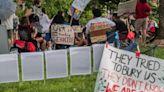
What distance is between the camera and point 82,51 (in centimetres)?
914

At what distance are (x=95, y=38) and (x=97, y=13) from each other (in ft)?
2.12

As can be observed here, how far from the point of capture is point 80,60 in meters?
9.19

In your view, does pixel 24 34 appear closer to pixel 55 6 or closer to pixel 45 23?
pixel 45 23

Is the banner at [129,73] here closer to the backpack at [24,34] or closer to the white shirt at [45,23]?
the backpack at [24,34]

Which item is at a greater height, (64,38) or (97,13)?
(97,13)

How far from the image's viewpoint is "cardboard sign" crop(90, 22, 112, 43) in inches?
492

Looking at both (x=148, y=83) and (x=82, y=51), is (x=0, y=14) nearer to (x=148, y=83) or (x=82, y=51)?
(x=82, y=51)

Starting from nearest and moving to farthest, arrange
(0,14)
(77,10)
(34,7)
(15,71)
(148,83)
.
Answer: (148,83) < (15,71) < (0,14) < (77,10) < (34,7)

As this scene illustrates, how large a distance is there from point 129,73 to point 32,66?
96.5 inches

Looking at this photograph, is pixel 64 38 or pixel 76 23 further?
pixel 76 23

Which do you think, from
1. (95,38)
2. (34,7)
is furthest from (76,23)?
(95,38)

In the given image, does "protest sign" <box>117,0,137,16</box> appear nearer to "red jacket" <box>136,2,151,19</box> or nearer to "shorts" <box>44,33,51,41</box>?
"red jacket" <box>136,2,151,19</box>

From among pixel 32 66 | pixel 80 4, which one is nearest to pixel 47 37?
pixel 80 4

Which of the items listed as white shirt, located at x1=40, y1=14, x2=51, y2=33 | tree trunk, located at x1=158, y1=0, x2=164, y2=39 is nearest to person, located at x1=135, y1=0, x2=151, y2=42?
tree trunk, located at x1=158, y1=0, x2=164, y2=39
